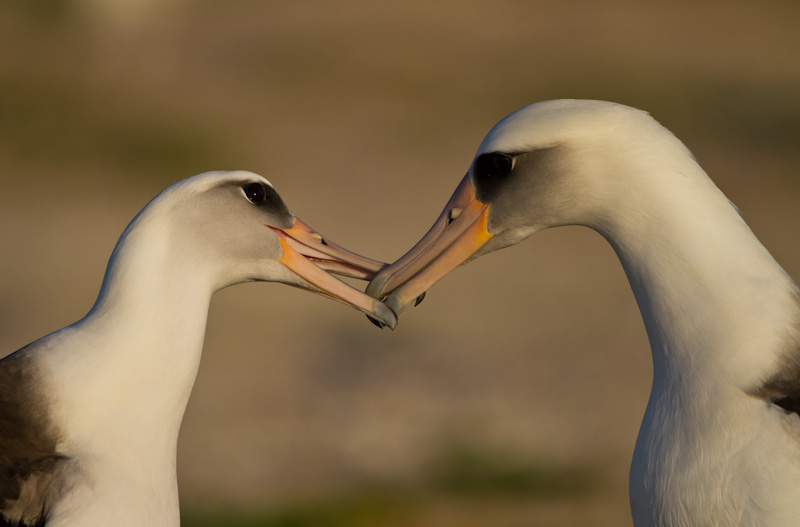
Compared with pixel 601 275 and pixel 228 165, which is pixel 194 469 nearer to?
pixel 601 275

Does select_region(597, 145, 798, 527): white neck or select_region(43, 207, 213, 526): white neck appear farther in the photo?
select_region(43, 207, 213, 526): white neck

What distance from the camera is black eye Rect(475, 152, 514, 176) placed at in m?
4.29

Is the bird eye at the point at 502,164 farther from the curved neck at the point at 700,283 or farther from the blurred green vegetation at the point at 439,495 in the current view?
the blurred green vegetation at the point at 439,495

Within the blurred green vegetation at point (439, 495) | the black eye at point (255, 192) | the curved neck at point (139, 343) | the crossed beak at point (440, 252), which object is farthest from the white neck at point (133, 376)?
the blurred green vegetation at point (439, 495)

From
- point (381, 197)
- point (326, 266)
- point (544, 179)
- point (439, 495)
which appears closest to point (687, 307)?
point (544, 179)

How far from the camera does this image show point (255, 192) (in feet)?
15.5

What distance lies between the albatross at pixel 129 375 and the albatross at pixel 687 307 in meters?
1.09

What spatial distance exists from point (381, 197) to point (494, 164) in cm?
1004

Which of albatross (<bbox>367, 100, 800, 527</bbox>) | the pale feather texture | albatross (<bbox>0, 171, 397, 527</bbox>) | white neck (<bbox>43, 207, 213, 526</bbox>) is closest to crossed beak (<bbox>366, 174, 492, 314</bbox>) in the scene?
albatross (<bbox>0, 171, 397, 527</bbox>)

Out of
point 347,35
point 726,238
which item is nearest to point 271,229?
point 726,238

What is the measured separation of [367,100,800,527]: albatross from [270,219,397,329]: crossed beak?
87 centimetres

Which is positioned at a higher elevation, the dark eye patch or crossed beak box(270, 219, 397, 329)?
the dark eye patch

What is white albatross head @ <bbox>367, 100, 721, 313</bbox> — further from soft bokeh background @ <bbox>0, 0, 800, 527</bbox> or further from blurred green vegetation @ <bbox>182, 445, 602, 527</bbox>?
soft bokeh background @ <bbox>0, 0, 800, 527</bbox>

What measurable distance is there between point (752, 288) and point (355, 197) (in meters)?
10.8
